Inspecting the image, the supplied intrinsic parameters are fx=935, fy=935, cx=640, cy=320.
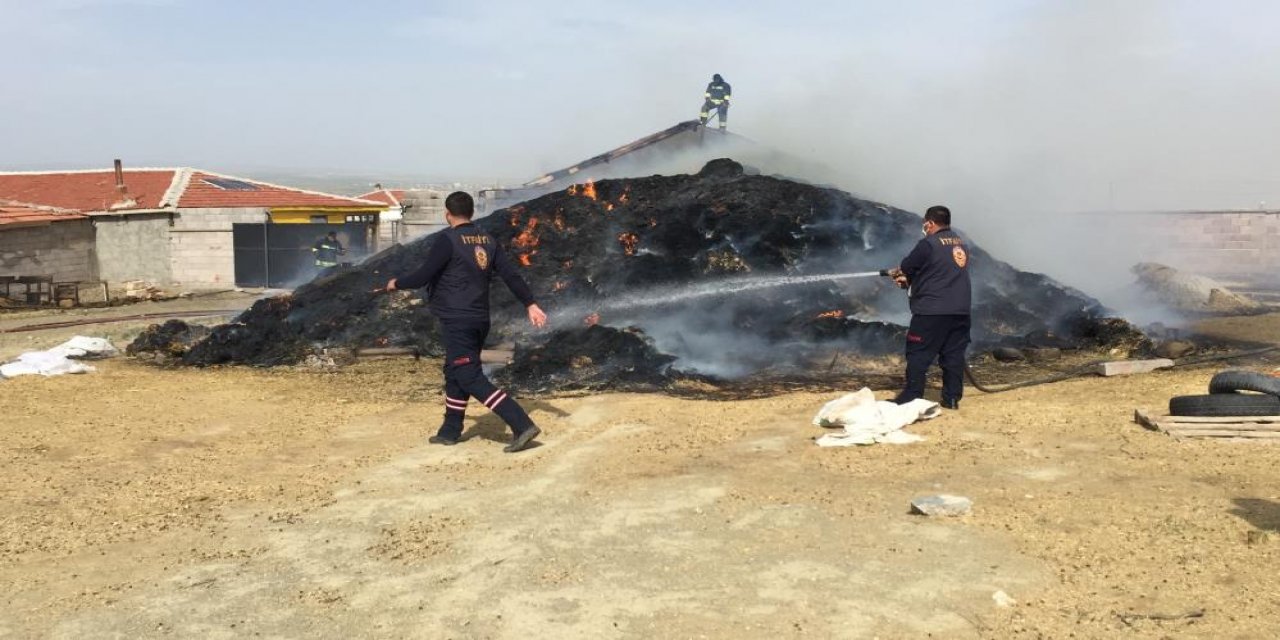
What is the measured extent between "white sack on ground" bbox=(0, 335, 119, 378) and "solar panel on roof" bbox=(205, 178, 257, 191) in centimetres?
2462

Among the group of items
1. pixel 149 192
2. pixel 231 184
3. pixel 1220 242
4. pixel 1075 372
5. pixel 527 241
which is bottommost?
pixel 1075 372

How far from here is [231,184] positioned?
36.1 metres

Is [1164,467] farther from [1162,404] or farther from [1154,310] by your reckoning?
[1154,310]

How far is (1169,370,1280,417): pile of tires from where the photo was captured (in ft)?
20.4

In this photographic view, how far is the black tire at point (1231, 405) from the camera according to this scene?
6195 millimetres

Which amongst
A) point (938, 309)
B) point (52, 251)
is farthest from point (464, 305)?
point (52, 251)

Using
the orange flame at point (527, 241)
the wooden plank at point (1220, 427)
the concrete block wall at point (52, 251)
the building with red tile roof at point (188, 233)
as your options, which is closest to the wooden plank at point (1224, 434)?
the wooden plank at point (1220, 427)

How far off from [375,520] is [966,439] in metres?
3.92

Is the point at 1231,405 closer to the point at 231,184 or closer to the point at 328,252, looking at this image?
the point at 328,252

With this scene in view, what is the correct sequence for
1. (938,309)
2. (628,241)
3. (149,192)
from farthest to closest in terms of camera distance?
(149,192)
(628,241)
(938,309)

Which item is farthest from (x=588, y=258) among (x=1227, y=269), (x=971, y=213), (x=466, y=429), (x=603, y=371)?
(x=1227, y=269)

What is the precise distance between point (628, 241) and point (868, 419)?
7662 mm

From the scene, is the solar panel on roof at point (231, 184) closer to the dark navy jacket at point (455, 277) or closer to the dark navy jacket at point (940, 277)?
the dark navy jacket at point (455, 277)

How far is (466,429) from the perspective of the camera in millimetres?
7508
